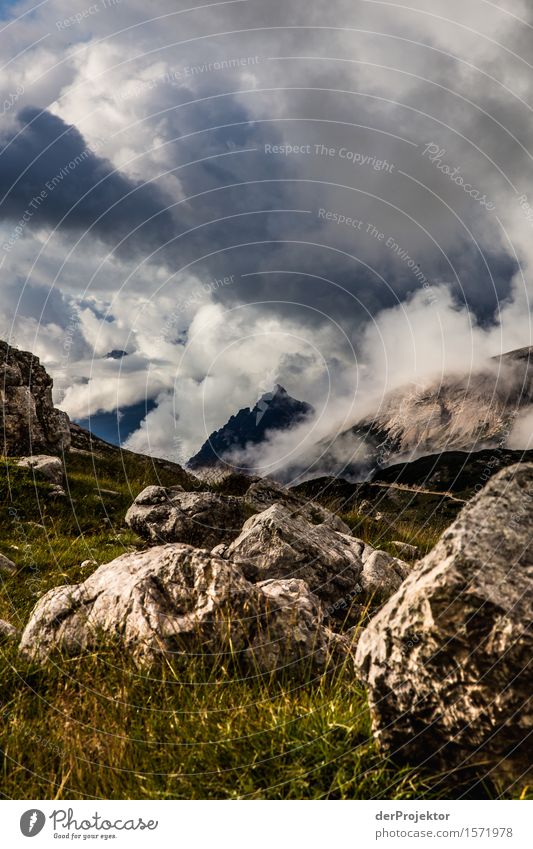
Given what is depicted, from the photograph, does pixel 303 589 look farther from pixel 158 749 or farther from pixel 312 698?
pixel 158 749

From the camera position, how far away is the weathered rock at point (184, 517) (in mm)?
13789

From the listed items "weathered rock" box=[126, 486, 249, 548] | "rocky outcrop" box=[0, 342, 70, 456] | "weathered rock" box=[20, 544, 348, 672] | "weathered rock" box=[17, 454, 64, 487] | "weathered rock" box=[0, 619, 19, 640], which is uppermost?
"rocky outcrop" box=[0, 342, 70, 456]

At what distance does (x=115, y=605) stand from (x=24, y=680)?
1213 mm

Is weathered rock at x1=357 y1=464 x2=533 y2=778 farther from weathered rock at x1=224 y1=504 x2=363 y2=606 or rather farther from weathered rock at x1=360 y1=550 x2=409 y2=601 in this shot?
weathered rock at x1=360 y1=550 x2=409 y2=601

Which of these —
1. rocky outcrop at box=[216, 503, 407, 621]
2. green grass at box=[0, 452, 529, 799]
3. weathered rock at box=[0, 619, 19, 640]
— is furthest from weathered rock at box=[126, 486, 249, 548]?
green grass at box=[0, 452, 529, 799]

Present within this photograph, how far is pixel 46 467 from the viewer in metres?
17.5

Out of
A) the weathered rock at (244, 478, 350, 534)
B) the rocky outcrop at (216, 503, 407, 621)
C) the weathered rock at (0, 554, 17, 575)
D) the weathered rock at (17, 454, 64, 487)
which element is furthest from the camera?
the weathered rock at (17, 454, 64, 487)

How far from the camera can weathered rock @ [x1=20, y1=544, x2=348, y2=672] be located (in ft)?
19.3

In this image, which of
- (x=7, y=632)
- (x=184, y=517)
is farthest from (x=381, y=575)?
(x=7, y=632)

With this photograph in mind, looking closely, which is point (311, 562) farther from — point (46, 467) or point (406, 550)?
point (46, 467)

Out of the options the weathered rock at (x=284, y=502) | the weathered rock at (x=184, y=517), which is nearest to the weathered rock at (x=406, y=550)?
the weathered rock at (x=284, y=502)

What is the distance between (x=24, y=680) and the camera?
5.89 m

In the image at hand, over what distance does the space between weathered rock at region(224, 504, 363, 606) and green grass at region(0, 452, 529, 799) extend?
11.8ft
